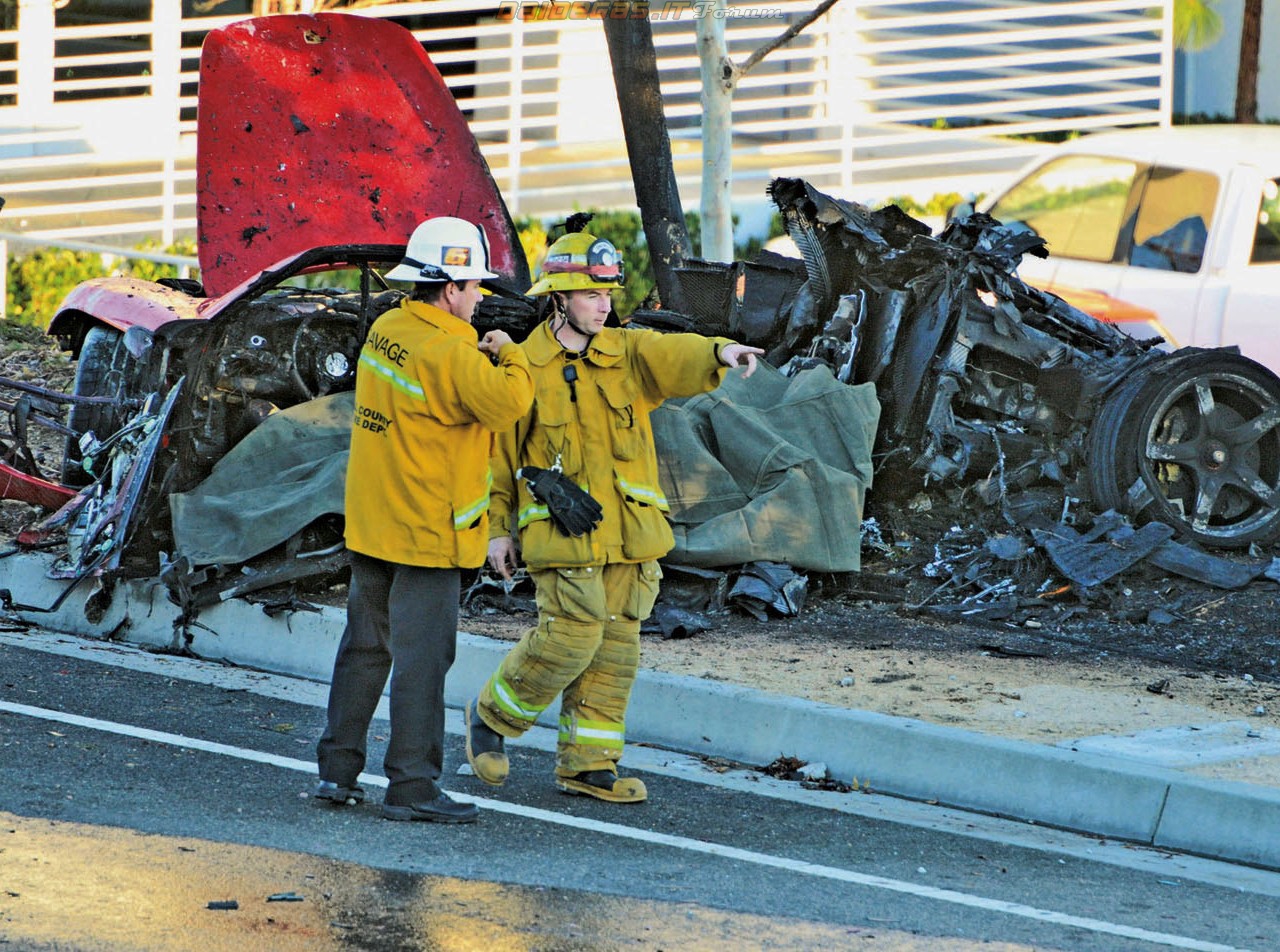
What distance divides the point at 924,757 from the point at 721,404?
10.2 ft

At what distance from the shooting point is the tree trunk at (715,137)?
480 inches

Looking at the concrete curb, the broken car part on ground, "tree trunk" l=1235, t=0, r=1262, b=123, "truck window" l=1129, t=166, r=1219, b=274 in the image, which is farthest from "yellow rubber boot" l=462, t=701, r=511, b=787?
"tree trunk" l=1235, t=0, r=1262, b=123

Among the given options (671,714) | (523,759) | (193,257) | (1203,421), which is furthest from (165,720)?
(193,257)

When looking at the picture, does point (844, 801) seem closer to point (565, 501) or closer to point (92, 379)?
point (565, 501)

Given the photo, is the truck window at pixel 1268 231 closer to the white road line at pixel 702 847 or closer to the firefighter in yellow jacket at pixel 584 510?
the firefighter in yellow jacket at pixel 584 510

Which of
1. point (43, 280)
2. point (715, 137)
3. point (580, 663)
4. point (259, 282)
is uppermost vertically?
point (715, 137)

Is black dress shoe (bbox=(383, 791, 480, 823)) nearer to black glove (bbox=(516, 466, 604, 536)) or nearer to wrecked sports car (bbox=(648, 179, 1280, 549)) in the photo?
black glove (bbox=(516, 466, 604, 536))

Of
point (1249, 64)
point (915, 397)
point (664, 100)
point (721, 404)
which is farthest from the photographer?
point (1249, 64)

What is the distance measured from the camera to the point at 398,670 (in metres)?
5.80

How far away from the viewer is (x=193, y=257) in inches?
667

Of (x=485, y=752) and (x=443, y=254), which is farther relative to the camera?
(x=485, y=752)

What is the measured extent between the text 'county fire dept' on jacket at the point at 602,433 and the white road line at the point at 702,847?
800 mm

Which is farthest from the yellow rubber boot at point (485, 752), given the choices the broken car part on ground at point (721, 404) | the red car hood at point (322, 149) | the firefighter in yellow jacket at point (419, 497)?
the red car hood at point (322, 149)

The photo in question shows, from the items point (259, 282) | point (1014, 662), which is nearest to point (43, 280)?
point (259, 282)
